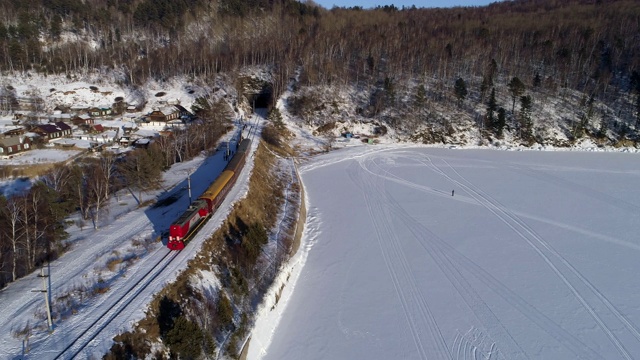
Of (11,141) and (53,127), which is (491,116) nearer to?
(53,127)

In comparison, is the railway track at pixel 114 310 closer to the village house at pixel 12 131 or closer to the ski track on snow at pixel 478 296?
the ski track on snow at pixel 478 296

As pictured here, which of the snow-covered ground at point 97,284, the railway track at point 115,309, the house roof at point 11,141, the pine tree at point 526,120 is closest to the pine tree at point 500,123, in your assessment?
→ the pine tree at point 526,120

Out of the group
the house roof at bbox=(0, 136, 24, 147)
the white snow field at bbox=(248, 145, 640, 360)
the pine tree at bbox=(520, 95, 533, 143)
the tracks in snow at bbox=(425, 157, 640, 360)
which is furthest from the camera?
the pine tree at bbox=(520, 95, 533, 143)

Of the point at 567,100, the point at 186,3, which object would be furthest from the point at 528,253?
the point at 186,3

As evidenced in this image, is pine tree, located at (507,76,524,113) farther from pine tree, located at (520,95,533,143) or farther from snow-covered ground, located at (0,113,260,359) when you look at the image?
snow-covered ground, located at (0,113,260,359)

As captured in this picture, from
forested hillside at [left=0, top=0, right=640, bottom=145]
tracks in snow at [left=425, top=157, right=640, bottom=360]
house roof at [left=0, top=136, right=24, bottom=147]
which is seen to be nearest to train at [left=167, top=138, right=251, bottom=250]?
tracks in snow at [left=425, top=157, right=640, bottom=360]

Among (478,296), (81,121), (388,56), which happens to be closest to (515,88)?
(388,56)
